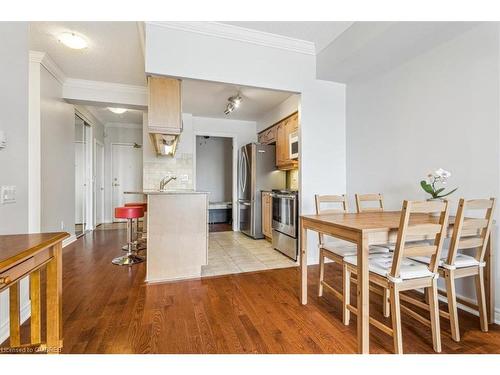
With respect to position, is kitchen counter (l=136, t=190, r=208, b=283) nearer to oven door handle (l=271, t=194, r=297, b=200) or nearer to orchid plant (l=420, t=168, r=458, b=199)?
oven door handle (l=271, t=194, r=297, b=200)

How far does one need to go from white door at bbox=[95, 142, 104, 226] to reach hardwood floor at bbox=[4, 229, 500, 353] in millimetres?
3469

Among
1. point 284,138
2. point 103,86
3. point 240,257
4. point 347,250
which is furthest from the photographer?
point 284,138

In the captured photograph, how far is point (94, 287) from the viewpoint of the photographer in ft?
7.66

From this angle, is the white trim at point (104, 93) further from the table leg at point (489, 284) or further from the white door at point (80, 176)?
the table leg at point (489, 284)

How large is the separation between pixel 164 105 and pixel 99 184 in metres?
4.23

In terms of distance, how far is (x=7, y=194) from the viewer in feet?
5.10

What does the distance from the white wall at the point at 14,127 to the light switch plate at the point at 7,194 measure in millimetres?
27

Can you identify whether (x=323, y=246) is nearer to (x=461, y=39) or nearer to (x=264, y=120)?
(x=461, y=39)

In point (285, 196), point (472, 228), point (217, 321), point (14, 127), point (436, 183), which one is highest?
point (14, 127)

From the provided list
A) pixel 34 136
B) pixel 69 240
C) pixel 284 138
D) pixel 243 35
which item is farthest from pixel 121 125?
pixel 243 35

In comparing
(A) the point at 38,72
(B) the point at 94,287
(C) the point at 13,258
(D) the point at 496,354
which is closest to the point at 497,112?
(D) the point at 496,354

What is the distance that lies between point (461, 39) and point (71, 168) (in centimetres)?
525

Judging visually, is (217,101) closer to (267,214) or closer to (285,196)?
(285,196)
